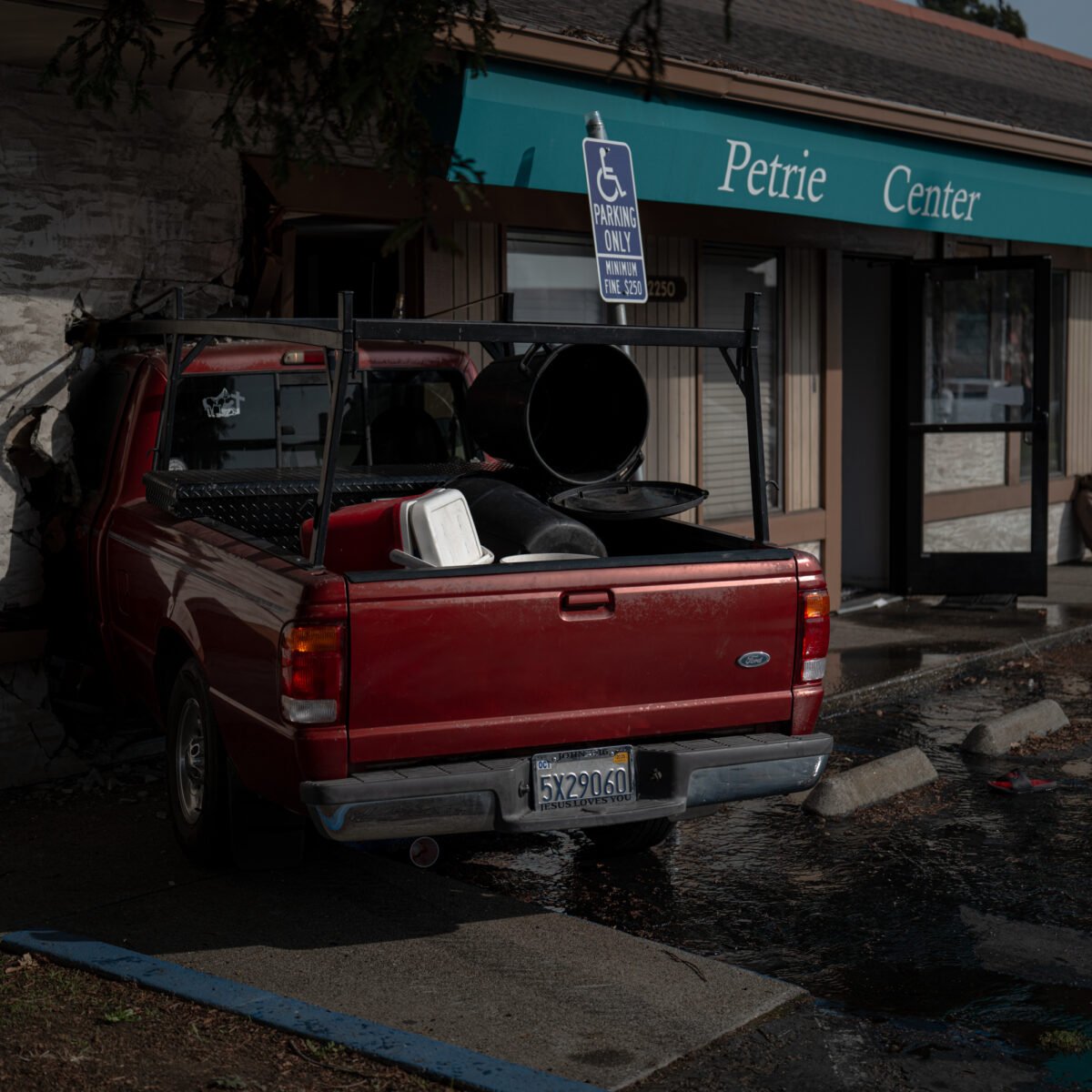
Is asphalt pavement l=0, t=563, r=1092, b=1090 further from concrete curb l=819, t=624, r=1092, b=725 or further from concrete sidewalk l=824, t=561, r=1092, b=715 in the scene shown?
concrete sidewalk l=824, t=561, r=1092, b=715

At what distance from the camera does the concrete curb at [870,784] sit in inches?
268

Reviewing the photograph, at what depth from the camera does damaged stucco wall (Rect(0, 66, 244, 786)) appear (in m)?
7.30

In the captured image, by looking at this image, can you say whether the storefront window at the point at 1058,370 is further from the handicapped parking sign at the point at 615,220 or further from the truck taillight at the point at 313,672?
the truck taillight at the point at 313,672

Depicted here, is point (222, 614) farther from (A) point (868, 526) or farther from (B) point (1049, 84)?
(B) point (1049, 84)

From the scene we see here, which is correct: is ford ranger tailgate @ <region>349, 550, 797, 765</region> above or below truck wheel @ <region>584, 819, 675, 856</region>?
above

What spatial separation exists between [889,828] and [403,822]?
2629 millimetres

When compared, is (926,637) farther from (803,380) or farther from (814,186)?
(814,186)

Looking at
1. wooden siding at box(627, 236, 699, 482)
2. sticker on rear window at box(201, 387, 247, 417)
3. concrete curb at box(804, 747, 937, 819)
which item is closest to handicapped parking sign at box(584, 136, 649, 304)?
sticker on rear window at box(201, 387, 247, 417)

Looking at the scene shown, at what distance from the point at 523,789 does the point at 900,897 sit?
1.63 metres

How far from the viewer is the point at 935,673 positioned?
983 cm

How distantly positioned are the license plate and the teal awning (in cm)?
378

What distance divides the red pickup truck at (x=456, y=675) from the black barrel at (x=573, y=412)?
25cm

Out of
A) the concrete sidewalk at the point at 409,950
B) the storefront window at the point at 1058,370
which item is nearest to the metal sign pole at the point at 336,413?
the concrete sidewalk at the point at 409,950

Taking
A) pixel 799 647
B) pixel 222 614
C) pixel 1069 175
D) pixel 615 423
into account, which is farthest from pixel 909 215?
pixel 222 614
